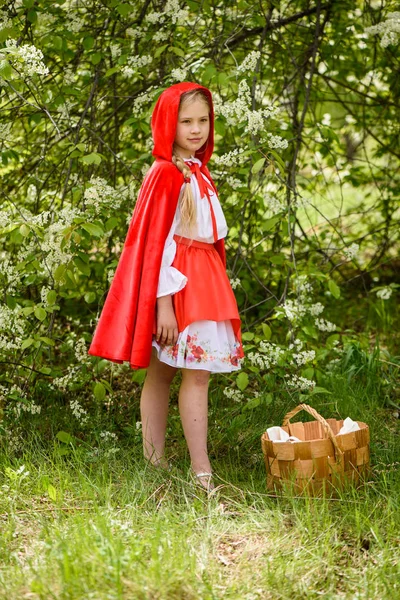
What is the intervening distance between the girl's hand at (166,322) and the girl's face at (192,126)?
571mm

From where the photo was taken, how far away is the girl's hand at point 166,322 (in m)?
2.81

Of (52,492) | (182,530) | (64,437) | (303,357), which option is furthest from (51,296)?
(182,530)

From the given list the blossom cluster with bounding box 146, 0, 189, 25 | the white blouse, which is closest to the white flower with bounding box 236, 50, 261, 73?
the blossom cluster with bounding box 146, 0, 189, 25

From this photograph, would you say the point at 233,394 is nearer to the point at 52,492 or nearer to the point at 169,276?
the point at 169,276

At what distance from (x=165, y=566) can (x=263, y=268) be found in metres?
2.94

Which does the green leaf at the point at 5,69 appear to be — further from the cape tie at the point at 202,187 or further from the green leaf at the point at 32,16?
the cape tie at the point at 202,187

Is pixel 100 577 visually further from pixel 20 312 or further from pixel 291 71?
pixel 291 71

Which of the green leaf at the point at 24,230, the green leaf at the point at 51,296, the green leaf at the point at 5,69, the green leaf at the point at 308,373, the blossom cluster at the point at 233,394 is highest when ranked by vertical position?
the green leaf at the point at 5,69

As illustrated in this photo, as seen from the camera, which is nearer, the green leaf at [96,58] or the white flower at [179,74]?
the white flower at [179,74]

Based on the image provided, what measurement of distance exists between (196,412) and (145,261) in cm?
58

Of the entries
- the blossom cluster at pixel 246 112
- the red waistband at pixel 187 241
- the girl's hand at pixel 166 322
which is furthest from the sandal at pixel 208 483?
the blossom cluster at pixel 246 112

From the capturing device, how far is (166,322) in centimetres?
280

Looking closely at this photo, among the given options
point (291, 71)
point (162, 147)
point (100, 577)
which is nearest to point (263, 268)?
point (291, 71)

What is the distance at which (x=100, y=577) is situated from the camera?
6.82ft
